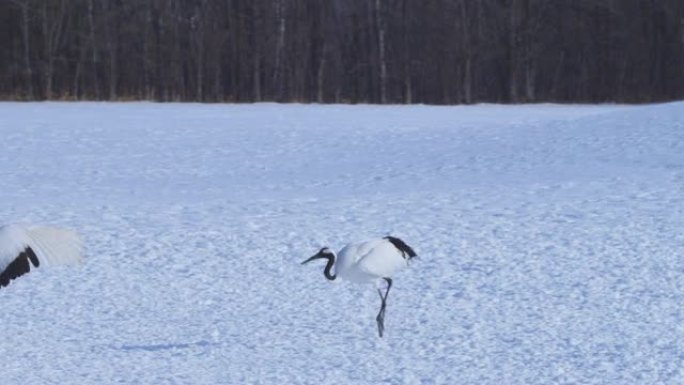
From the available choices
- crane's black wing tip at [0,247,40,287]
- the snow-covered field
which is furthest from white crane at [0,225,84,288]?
the snow-covered field

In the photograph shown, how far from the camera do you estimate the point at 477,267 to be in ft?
40.9

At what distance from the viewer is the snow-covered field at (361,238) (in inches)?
374

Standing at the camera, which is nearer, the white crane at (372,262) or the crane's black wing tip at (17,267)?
the crane's black wing tip at (17,267)

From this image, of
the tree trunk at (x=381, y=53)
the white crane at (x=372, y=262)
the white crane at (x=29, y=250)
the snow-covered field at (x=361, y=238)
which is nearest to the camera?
the white crane at (x=29, y=250)

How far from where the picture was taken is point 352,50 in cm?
4809

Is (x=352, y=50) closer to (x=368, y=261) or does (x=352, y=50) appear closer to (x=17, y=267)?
(x=368, y=261)

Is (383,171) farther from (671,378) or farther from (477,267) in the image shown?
(671,378)

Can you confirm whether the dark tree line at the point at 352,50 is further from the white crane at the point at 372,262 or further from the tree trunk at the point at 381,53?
the white crane at the point at 372,262

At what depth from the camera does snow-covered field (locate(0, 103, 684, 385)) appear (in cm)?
949

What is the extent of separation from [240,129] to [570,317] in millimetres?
17703

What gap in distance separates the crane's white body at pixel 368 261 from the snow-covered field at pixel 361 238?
1.65ft

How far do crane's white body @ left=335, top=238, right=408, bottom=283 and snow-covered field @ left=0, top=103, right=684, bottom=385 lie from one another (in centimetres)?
50

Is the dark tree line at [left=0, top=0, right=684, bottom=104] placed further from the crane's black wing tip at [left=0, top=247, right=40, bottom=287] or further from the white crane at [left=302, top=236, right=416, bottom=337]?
the crane's black wing tip at [left=0, top=247, right=40, bottom=287]

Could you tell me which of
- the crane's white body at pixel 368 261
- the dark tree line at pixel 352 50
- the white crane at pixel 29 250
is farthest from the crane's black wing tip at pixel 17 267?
the dark tree line at pixel 352 50
